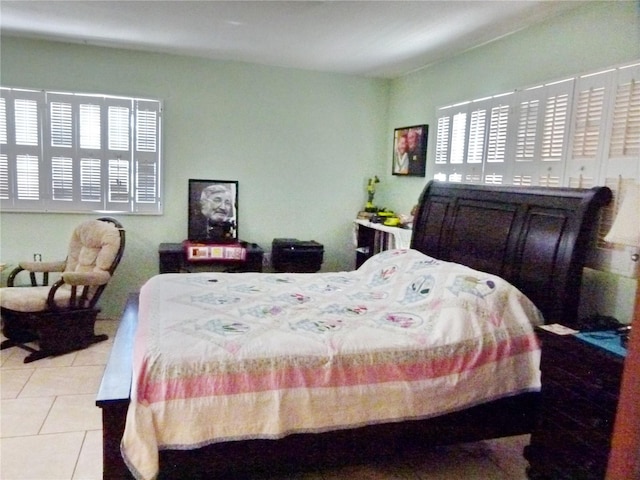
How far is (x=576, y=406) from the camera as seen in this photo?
204 cm

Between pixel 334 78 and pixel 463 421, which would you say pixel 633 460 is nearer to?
pixel 463 421

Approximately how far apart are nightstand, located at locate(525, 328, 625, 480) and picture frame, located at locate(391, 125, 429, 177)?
243 cm

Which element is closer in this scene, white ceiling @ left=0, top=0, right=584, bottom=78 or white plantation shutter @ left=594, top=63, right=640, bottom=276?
white plantation shutter @ left=594, top=63, right=640, bottom=276

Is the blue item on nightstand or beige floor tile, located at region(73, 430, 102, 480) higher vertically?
the blue item on nightstand

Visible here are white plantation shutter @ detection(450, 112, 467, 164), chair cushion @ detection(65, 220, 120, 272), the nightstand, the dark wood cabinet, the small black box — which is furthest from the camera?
the small black box

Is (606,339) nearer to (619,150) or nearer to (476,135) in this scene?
(619,150)

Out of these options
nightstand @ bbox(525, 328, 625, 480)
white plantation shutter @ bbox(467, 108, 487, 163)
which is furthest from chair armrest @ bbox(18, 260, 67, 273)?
nightstand @ bbox(525, 328, 625, 480)

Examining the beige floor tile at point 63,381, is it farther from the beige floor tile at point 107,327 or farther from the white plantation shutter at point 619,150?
the white plantation shutter at point 619,150

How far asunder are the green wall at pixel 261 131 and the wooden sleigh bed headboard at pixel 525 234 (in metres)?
0.92

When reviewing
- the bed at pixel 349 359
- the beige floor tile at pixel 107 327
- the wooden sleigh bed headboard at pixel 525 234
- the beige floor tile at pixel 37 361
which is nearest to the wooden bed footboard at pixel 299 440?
A: the bed at pixel 349 359

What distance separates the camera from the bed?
181 cm

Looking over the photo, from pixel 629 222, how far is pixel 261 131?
137 inches

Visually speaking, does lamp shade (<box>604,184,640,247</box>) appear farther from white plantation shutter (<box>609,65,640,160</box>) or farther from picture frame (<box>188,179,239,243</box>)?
picture frame (<box>188,179,239,243</box>)

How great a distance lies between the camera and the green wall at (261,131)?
409 cm
